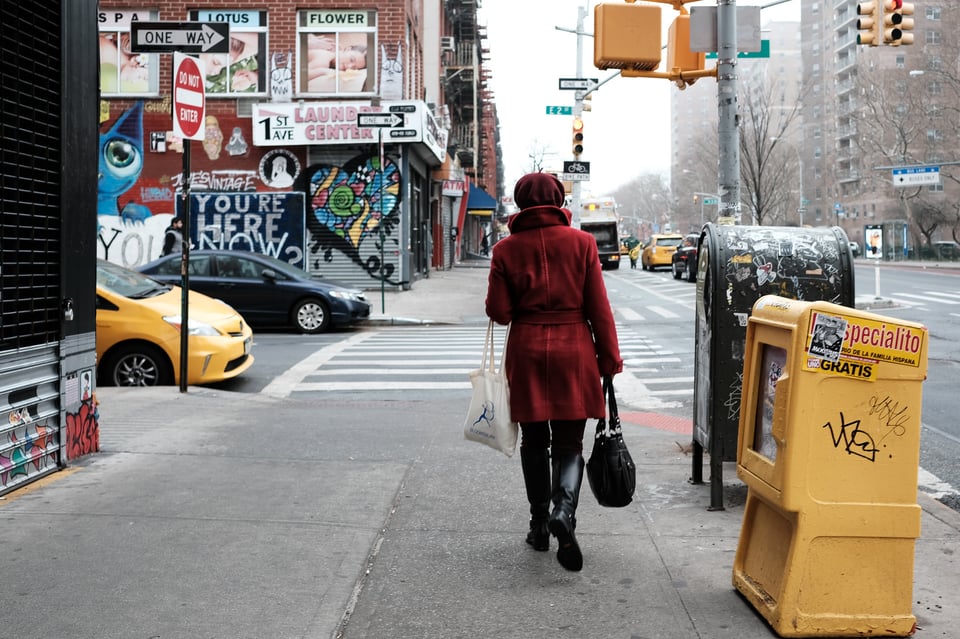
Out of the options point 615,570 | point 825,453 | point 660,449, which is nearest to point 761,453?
point 825,453

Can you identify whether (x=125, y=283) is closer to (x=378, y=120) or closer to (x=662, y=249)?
(x=378, y=120)

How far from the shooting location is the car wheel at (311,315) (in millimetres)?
17859

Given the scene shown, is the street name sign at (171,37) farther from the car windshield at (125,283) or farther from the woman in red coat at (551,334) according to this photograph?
the woman in red coat at (551,334)

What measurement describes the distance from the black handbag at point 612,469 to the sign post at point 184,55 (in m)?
6.02

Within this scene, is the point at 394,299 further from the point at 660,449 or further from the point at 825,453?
the point at 825,453

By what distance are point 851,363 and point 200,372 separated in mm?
8380

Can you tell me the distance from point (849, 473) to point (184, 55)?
7722mm

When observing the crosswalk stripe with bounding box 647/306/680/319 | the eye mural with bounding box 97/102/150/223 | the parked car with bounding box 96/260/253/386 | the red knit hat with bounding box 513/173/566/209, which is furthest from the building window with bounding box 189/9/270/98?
the red knit hat with bounding box 513/173/566/209

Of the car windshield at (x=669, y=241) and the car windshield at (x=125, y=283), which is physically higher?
the car windshield at (x=669, y=241)

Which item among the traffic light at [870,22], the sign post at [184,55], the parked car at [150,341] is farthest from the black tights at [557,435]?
the traffic light at [870,22]

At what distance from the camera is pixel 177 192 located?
1024 inches

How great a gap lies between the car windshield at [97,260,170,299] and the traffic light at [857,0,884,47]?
12.3 meters

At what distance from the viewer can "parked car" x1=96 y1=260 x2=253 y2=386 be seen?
10.7m

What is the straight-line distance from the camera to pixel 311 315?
17.9m
